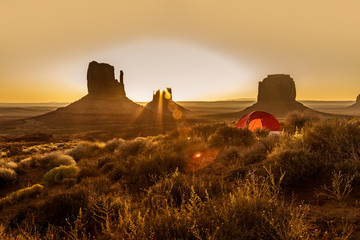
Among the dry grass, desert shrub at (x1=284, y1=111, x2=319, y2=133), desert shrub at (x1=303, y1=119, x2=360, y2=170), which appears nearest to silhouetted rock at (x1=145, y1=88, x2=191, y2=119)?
desert shrub at (x1=284, y1=111, x2=319, y2=133)

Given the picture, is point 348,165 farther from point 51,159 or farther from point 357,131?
point 51,159

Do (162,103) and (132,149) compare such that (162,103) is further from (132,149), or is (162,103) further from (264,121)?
(132,149)

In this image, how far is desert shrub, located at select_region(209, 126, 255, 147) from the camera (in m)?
10.0

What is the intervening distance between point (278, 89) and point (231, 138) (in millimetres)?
113120

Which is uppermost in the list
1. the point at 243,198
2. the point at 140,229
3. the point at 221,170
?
the point at 243,198

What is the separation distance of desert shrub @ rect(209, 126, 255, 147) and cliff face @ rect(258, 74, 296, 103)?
359 feet

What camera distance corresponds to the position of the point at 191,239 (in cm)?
254

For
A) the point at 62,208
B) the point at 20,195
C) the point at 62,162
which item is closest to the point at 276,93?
the point at 62,162

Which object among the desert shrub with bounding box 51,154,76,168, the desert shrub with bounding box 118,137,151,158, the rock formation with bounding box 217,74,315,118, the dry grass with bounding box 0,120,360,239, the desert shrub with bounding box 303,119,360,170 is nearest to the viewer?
the dry grass with bounding box 0,120,360,239

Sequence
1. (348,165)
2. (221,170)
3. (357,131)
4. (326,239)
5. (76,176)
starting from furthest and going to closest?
(76,176), (221,170), (357,131), (348,165), (326,239)

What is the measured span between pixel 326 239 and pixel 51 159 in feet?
38.7

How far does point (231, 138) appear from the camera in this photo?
33.7ft

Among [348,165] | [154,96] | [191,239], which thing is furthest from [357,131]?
[154,96]

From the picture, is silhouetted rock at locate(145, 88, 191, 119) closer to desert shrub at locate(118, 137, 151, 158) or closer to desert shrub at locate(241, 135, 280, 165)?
desert shrub at locate(118, 137, 151, 158)
